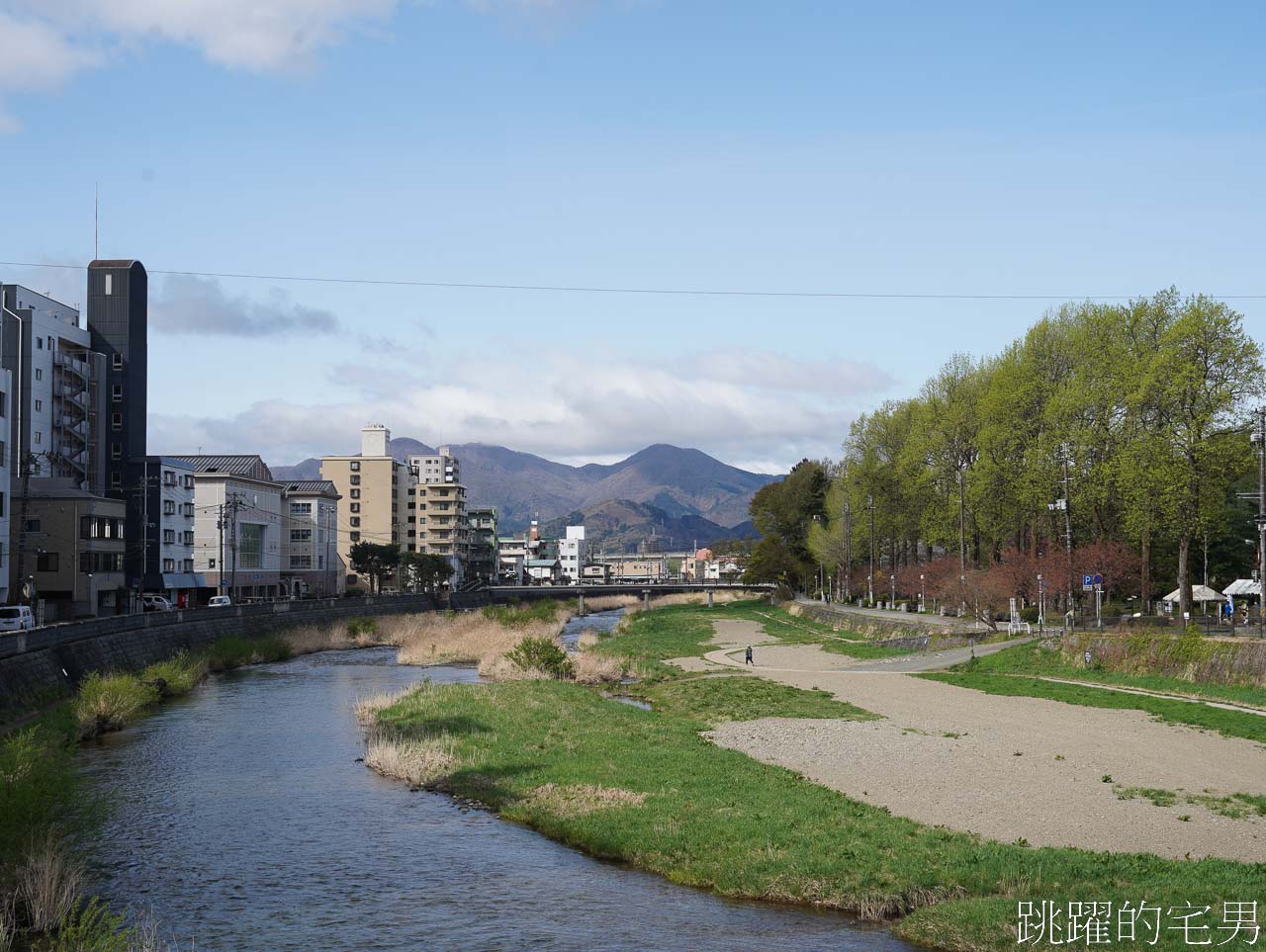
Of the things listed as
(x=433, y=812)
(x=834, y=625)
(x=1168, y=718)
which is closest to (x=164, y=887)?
(x=433, y=812)

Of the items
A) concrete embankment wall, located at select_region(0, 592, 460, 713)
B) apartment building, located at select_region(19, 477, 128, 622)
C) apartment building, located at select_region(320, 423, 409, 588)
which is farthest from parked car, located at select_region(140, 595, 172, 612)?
apartment building, located at select_region(320, 423, 409, 588)

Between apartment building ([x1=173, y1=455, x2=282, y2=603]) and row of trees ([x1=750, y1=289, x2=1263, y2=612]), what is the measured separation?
235ft

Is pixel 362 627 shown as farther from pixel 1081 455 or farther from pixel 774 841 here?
pixel 774 841

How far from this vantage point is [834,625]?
99.8 meters

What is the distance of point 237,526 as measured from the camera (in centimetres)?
→ 13488

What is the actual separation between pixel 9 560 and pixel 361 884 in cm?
6920

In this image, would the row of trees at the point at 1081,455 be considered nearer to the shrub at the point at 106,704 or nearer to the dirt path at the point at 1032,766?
the dirt path at the point at 1032,766

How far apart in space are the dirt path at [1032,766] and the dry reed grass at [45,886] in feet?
54.7

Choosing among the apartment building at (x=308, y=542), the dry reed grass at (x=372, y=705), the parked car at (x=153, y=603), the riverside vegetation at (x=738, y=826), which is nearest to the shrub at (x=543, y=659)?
Answer: the dry reed grass at (x=372, y=705)

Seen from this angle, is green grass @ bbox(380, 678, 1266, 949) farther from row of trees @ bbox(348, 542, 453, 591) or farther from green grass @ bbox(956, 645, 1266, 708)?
row of trees @ bbox(348, 542, 453, 591)

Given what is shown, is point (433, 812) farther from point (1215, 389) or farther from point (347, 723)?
point (1215, 389)

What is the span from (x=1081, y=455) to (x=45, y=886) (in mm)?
59655

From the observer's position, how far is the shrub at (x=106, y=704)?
40.2 metres

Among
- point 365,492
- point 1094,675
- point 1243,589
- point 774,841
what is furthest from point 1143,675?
point 365,492
